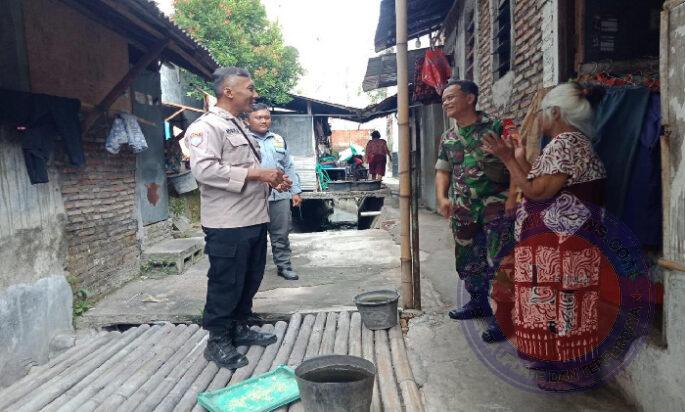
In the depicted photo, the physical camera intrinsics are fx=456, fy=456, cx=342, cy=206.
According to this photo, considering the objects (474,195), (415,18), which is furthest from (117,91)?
(415,18)

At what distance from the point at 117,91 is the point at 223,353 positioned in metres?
3.61

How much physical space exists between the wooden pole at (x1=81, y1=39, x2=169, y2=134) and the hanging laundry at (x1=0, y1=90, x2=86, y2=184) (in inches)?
13.9

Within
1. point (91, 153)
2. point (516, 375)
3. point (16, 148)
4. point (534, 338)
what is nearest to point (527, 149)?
point (534, 338)

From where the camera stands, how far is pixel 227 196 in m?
3.10

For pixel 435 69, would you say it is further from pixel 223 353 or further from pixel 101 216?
pixel 223 353

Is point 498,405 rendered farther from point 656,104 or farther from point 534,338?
point 656,104

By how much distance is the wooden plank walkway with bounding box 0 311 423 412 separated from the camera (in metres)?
2.80

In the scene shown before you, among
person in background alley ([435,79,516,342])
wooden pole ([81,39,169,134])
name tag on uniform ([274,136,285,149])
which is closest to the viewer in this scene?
person in background alley ([435,79,516,342])

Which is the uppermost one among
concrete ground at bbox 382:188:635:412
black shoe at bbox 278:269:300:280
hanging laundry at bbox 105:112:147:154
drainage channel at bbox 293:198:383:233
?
hanging laundry at bbox 105:112:147:154

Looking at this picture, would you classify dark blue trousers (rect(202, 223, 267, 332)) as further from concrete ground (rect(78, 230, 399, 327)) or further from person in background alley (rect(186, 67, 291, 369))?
concrete ground (rect(78, 230, 399, 327))

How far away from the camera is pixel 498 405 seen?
8.20 feet

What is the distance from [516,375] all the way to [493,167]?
1.35m

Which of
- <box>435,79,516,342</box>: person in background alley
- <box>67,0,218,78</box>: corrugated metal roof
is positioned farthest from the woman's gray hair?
<box>67,0,218,78</box>: corrugated metal roof

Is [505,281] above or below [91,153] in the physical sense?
below
